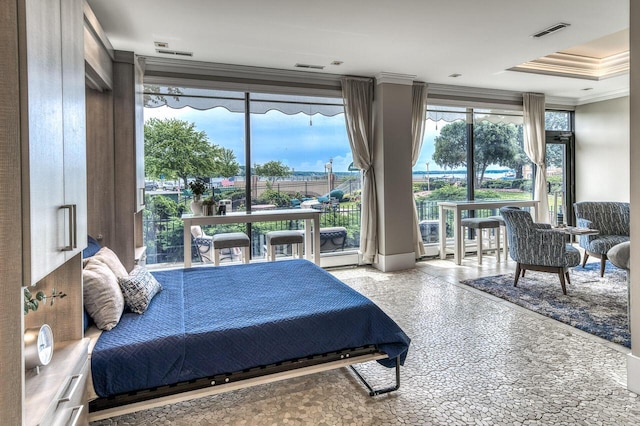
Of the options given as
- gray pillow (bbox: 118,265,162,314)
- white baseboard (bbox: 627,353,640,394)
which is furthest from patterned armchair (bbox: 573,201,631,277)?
gray pillow (bbox: 118,265,162,314)

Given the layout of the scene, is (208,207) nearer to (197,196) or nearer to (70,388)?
(197,196)

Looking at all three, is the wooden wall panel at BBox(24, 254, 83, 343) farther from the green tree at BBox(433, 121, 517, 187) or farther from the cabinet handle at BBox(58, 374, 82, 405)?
the green tree at BBox(433, 121, 517, 187)

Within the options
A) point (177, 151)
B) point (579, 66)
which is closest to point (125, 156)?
point (177, 151)

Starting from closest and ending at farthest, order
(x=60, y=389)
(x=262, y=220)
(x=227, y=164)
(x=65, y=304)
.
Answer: (x=60, y=389), (x=65, y=304), (x=262, y=220), (x=227, y=164)

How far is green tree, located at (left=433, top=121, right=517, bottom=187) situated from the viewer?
6.41 meters

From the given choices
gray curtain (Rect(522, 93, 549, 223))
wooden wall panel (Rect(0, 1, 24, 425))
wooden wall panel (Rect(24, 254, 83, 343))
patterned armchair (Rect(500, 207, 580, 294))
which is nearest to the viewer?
wooden wall panel (Rect(0, 1, 24, 425))

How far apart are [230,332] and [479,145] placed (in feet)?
19.5

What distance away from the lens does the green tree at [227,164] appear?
5.03 metres

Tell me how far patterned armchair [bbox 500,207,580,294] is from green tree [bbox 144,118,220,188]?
151 inches

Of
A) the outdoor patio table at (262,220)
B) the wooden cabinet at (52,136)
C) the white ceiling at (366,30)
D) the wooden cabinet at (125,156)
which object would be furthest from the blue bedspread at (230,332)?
the white ceiling at (366,30)

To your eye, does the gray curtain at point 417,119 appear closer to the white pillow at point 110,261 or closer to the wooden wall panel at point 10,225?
the white pillow at point 110,261

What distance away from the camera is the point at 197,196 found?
4.53 metres

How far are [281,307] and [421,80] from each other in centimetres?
459

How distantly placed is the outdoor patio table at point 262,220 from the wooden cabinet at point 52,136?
269 cm
